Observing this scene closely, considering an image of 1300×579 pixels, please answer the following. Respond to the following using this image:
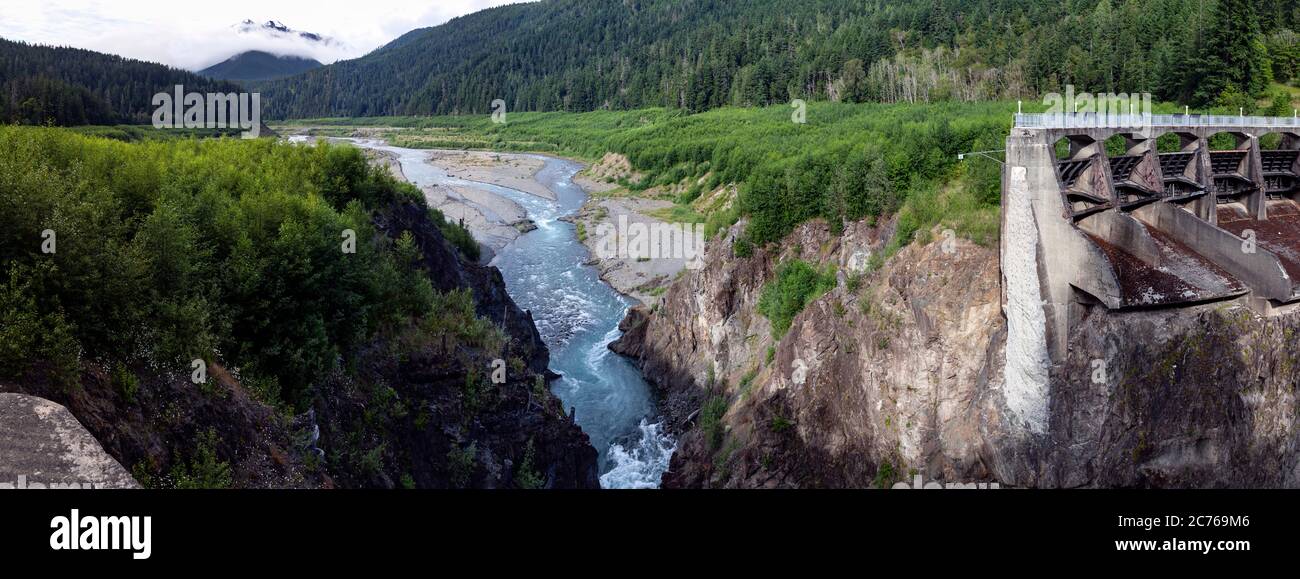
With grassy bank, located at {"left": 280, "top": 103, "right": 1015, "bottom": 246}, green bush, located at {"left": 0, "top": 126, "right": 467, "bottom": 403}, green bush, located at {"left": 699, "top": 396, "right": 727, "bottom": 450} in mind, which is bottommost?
green bush, located at {"left": 699, "top": 396, "right": 727, "bottom": 450}

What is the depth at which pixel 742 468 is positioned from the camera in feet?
117

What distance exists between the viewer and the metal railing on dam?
2933cm

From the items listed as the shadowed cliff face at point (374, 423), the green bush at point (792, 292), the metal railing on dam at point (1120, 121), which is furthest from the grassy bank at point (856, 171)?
the shadowed cliff face at point (374, 423)

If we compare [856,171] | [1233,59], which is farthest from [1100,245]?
[1233,59]

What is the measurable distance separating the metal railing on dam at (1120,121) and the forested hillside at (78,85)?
61651 millimetres

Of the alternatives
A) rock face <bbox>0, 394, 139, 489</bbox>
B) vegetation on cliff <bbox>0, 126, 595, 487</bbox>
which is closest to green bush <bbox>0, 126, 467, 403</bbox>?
vegetation on cliff <bbox>0, 126, 595, 487</bbox>

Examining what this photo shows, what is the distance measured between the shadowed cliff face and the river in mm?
4323

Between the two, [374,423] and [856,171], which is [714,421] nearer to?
[856,171]

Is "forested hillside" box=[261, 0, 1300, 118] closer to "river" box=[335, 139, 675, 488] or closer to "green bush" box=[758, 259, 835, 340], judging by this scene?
"green bush" box=[758, 259, 835, 340]

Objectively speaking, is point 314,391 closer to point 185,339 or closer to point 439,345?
point 185,339

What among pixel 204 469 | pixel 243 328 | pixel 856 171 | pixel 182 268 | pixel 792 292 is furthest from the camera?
pixel 792 292

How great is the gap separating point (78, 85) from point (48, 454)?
95.5m

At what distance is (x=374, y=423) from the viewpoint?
2467 cm

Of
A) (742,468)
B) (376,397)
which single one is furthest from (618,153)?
(376,397)
